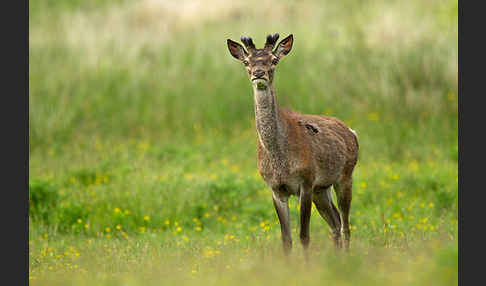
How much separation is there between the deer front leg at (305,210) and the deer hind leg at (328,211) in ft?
3.94

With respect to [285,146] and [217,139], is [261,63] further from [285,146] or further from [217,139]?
[217,139]

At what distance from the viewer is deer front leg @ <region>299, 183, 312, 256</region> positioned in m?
9.06

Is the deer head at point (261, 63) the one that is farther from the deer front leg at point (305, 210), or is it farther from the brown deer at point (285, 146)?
the deer front leg at point (305, 210)

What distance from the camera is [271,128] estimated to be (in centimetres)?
898

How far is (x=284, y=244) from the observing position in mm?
9203

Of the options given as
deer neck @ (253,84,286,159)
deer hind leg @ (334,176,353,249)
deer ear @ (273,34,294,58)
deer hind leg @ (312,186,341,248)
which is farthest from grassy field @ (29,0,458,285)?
deer ear @ (273,34,294,58)

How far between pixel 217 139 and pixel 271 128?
8552 millimetres

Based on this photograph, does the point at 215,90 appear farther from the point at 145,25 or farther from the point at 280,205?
the point at 280,205

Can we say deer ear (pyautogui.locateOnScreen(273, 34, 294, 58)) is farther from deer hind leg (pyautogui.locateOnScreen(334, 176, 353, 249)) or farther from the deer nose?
deer hind leg (pyautogui.locateOnScreen(334, 176, 353, 249))

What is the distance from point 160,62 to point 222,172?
7.09 metres

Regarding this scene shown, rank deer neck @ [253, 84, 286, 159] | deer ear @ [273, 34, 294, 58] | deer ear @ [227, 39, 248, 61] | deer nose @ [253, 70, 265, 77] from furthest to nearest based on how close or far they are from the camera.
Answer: deer ear @ [227, 39, 248, 61]
deer ear @ [273, 34, 294, 58]
deer neck @ [253, 84, 286, 159]
deer nose @ [253, 70, 265, 77]

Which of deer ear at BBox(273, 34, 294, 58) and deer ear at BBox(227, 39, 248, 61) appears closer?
deer ear at BBox(273, 34, 294, 58)

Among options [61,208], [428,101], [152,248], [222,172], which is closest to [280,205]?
[152,248]

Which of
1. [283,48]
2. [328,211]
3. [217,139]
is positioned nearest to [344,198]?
[328,211]
